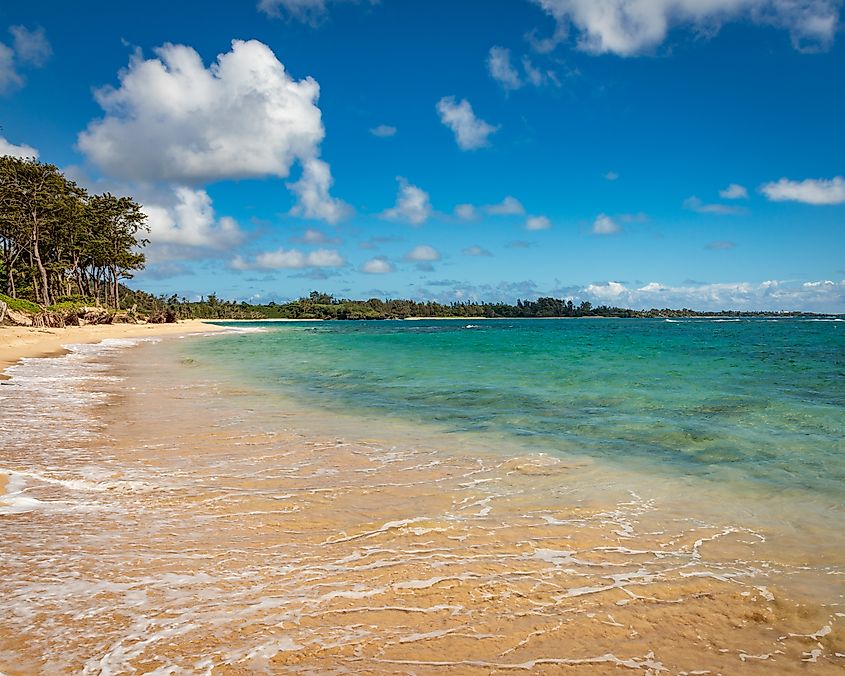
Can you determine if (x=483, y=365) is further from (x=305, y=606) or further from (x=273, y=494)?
(x=305, y=606)

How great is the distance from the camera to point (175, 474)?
25.1ft

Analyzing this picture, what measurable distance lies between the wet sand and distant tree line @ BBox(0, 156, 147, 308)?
51.8 meters

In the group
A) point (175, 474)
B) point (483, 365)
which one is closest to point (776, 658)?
point (175, 474)

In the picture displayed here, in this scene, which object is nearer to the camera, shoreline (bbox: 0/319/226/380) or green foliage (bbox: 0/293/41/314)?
shoreline (bbox: 0/319/226/380)

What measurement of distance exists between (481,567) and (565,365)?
75.8 ft

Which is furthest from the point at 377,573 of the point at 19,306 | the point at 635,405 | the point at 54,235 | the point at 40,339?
the point at 54,235

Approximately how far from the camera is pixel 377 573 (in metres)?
4.82

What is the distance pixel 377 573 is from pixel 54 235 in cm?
6700

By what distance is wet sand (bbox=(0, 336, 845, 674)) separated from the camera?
3652mm

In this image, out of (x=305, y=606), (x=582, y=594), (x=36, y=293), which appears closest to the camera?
(x=305, y=606)

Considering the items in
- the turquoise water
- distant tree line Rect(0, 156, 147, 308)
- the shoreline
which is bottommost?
the turquoise water

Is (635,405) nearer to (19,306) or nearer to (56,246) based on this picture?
(19,306)

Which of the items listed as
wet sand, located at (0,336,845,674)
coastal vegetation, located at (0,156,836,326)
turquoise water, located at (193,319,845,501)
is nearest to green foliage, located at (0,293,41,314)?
coastal vegetation, located at (0,156,836,326)

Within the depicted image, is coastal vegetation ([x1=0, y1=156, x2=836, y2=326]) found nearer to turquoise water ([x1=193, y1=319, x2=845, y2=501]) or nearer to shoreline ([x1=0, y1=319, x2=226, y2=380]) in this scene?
shoreline ([x1=0, y1=319, x2=226, y2=380])
